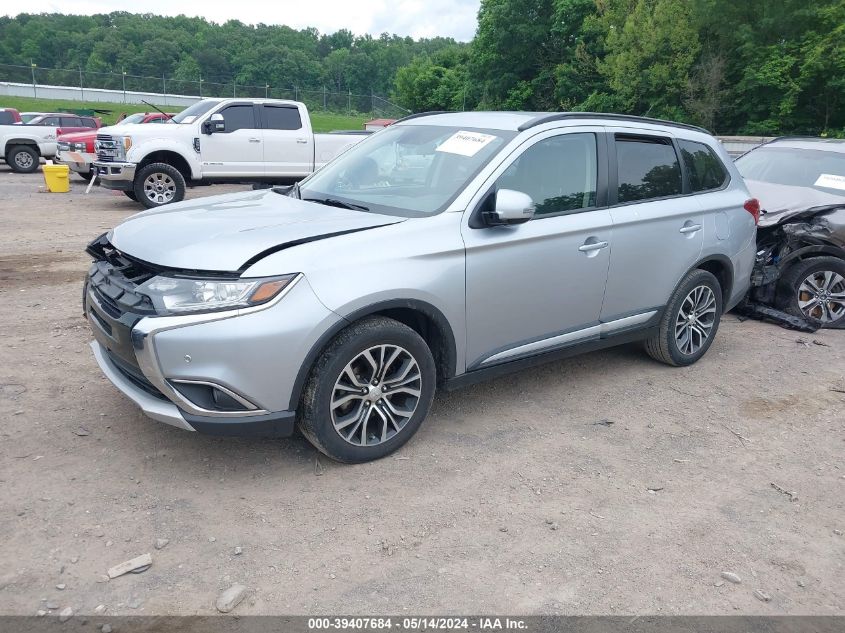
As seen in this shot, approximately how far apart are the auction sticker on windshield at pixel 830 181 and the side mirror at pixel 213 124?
988 cm

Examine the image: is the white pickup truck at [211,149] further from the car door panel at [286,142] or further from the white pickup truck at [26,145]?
the white pickup truck at [26,145]

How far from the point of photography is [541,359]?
4379mm

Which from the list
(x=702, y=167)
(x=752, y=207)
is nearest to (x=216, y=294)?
(x=702, y=167)

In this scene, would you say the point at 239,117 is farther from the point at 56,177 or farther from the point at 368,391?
the point at 368,391

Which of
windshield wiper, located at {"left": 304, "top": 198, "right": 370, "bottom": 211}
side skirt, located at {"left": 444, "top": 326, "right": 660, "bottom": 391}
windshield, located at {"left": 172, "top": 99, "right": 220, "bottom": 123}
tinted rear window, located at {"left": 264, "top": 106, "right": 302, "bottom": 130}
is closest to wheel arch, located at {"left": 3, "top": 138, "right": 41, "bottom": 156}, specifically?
windshield, located at {"left": 172, "top": 99, "right": 220, "bottom": 123}

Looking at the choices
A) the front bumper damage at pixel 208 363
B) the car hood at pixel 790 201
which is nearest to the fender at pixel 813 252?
the car hood at pixel 790 201

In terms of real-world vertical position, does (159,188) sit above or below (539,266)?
below

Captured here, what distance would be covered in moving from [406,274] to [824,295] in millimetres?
5050

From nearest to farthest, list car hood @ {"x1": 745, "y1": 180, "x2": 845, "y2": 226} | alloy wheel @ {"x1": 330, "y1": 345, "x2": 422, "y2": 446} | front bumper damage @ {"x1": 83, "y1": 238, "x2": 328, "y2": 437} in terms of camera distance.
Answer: front bumper damage @ {"x1": 83, "y1": 238, "x2": 328, "y2": 437} → alloy wheel @ {"x1": 330, "y1": 345, "x2": 422, "y2": 446} → car hood @ {"x1": 745, "y1": 180, "x2": 845, "y2": 226}

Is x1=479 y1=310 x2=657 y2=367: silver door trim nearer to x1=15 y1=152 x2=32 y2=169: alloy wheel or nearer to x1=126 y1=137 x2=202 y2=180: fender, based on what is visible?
x1=126 y1=137 x2=202 y2=180: fender

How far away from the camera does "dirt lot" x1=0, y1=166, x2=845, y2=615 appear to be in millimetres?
2795

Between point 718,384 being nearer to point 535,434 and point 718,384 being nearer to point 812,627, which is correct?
point 535,434

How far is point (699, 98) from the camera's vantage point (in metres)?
35.1

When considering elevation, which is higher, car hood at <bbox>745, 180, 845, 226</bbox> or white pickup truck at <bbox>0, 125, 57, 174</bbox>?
car hood at <bbox>745, 180, 845, 226</bbox>
